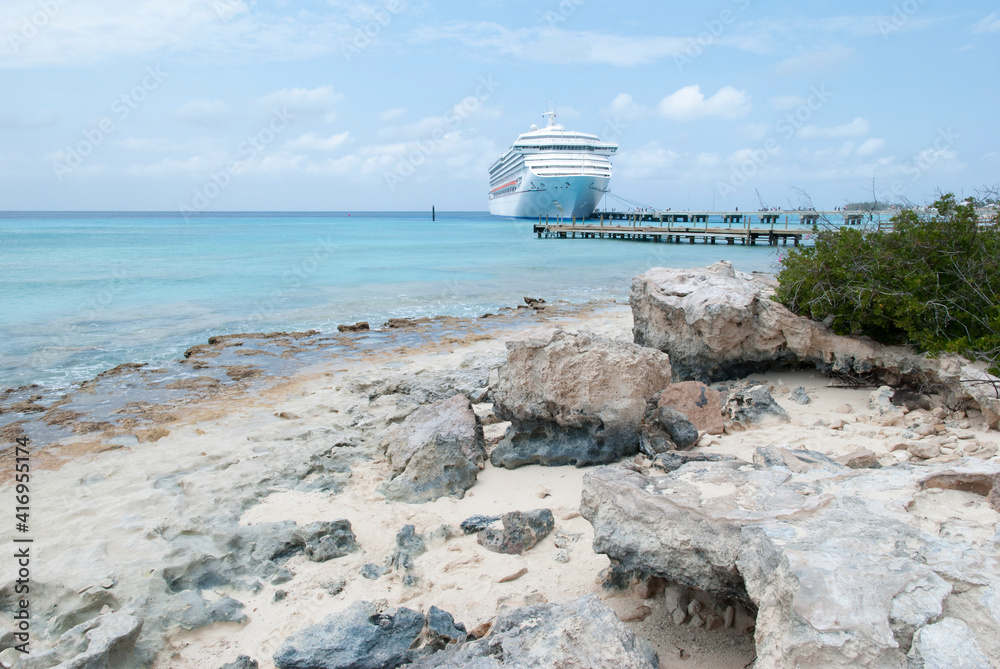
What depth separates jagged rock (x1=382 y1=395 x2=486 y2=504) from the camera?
440cm

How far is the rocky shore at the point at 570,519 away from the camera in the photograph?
215cm

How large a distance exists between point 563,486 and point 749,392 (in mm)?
2186

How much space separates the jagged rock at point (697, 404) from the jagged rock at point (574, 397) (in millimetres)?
232

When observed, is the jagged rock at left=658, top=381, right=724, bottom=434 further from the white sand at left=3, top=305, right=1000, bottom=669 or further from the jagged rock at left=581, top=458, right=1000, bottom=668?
the jagged rock at left=581, top=458, right=1000, bottom=668

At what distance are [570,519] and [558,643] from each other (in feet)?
5.35

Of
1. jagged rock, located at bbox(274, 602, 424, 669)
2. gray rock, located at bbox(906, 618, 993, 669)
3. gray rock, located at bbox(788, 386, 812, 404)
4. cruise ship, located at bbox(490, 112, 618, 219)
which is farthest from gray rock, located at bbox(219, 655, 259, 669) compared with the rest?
cruise ship, located at bbox(490, 112, 618, 219)

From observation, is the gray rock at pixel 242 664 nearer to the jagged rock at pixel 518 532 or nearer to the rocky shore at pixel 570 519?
the rocky shore at pixel 570 519

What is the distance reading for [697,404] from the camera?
499 centimetres

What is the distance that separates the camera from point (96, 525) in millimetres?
4117

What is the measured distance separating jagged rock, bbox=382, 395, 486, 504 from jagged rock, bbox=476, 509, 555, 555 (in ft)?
2.50

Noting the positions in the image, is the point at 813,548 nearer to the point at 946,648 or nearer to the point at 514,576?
the point at 946,648

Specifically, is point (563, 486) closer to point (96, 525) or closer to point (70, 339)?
point (96, 525)

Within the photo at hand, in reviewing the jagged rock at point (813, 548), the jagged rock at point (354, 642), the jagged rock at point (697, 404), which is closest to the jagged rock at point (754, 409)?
the jagged rock at point (697, 404)

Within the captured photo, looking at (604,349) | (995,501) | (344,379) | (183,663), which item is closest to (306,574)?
(183,663)
